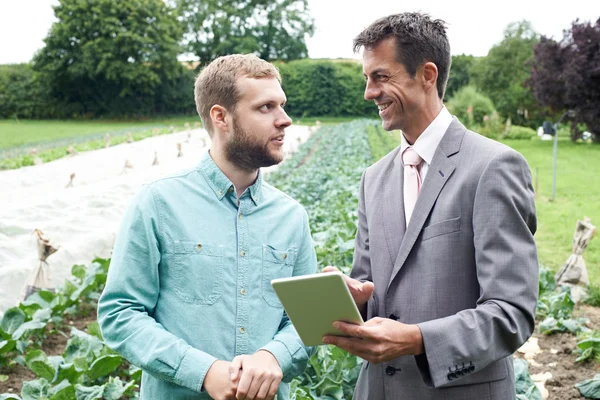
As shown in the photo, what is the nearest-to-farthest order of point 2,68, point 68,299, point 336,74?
point 68,299 < point 2,68 < point 336,74

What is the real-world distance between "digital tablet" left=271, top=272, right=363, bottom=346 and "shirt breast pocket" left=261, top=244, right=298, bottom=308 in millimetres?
283

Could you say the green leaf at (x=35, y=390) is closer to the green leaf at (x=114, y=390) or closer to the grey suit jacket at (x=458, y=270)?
the green leaf at (x=114, y=390)

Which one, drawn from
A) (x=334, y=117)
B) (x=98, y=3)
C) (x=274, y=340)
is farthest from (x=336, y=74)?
(x=274, y=340)

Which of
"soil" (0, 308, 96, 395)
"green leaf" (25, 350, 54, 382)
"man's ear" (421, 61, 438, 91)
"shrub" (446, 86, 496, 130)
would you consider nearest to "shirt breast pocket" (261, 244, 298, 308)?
"man's ear" (421, 61, 438, 91)

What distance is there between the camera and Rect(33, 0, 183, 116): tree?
4791 centimetres

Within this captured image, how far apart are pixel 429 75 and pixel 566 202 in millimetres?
11048

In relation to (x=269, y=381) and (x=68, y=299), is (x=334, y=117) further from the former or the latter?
(x=269, y=381)

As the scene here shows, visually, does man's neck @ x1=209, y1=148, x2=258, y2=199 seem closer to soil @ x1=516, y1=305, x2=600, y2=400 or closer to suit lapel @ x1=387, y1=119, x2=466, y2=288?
suit lapel @ x1=387, y1=119, x2=466, y2=288

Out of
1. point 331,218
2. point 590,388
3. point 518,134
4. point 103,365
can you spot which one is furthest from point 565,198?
point 518,134

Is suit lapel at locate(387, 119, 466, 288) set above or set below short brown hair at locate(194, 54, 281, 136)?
below

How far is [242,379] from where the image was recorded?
5.99ft

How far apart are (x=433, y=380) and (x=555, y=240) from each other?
313 inches

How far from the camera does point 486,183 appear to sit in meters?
1.86

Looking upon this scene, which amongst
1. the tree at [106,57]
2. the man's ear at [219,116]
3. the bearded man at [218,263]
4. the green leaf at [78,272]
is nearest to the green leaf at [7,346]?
the green leaf at [78,272]
